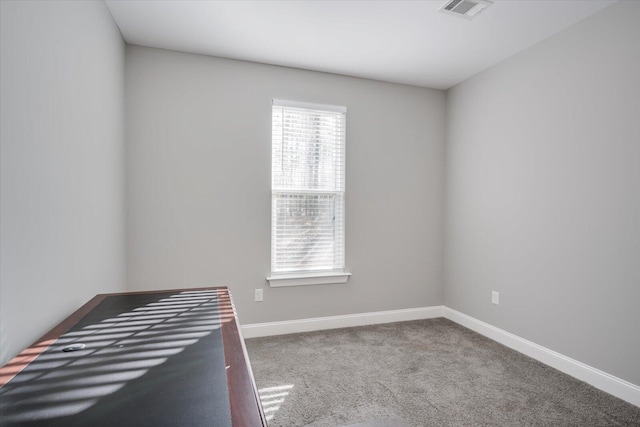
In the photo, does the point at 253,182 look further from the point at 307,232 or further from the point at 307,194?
the point at 307,232

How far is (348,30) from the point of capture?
8.53 feet

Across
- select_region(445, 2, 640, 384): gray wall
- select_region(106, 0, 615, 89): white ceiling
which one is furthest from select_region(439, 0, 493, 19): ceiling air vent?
select_region(445, 2, 640, 384): gray wall

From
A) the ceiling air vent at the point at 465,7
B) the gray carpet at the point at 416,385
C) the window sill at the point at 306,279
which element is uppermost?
the ceiling air vent at the point at 465,7

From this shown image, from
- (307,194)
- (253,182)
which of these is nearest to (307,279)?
(307,194)

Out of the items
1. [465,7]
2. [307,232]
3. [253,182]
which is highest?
[465,7]

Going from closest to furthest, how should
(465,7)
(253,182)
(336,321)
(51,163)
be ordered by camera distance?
(51,163) → (465,7) → (253,182) → (336,321)

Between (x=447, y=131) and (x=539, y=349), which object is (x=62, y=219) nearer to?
(x=539, y=349)

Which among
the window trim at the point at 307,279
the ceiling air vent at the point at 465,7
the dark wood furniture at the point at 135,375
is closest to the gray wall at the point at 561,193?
the ceiling air vent at the point at 465,7

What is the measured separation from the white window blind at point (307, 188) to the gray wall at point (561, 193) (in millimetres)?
1328

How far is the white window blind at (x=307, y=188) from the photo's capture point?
327 centimetres

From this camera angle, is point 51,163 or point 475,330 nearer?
point 51,163

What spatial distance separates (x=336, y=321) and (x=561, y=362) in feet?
6.01

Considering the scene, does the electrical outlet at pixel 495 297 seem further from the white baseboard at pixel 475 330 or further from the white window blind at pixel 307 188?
the white window blind at pixel 307 188

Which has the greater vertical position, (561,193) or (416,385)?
(561,193)
